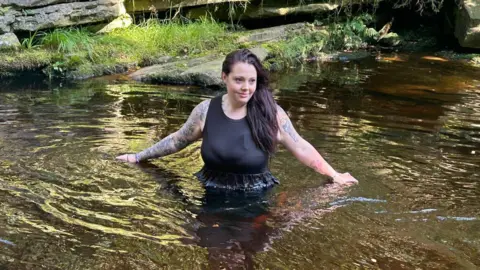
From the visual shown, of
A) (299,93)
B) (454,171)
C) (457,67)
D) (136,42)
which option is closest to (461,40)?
(457,67)

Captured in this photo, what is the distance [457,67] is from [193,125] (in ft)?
30.6

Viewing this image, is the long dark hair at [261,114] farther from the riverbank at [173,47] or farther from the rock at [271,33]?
the rock at [271,33]

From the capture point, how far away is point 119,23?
39.3 ft

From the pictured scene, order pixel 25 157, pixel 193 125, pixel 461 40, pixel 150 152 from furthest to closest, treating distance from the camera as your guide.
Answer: pixel 461 40 < pixel 25 157 < pixel 150 152 < pixel 193 125

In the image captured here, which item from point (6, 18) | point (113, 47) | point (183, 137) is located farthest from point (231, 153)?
point (6, 18)

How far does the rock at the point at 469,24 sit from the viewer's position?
12672mm

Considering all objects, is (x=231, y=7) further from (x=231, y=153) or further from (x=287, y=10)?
(x=231, y=153)

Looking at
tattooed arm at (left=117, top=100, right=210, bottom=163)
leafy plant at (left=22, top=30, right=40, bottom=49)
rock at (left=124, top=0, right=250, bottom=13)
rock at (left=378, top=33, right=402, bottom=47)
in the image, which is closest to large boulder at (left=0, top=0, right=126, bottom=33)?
leafy plant at (left=22, top=30, right=40, bottom=49)

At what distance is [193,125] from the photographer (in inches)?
172

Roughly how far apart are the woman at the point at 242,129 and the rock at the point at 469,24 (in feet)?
32.5

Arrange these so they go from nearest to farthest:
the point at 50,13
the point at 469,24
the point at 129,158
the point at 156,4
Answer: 1. the point at 129,158
2. the point at 50,13
3. the point at 156,4
4. the point at 469,24

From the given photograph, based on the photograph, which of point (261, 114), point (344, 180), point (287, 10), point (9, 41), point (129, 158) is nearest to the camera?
point (261, 114)

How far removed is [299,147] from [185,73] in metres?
5.67

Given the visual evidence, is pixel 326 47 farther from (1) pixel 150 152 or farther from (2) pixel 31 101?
(1) pixel 150 152
